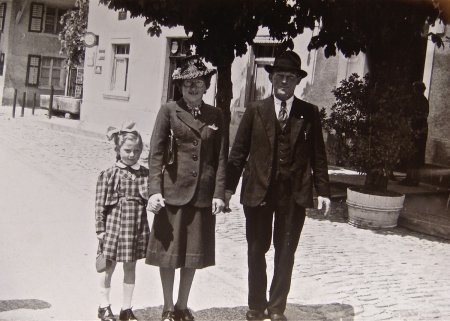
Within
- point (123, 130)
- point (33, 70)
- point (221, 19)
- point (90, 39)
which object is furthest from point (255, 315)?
point (33, 70)

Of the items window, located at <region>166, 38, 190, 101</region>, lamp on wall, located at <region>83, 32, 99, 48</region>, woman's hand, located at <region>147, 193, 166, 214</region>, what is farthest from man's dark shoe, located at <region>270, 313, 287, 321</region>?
lamp on wall, located at <region>83, 32, 99, 48</region>

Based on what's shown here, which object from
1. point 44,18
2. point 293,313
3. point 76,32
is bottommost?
point 293,313

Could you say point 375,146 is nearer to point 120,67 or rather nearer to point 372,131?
point 372,131

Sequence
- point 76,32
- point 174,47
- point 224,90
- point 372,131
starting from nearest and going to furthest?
point 224,90 → point 372,131 → point 174,47 → point 76,32

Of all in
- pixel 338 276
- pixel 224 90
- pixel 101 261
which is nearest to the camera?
pixel 101 261

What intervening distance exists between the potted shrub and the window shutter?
2836 cm

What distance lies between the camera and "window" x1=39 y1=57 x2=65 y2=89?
110ft

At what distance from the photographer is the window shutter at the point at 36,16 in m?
33.3

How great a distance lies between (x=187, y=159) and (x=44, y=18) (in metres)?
32.3

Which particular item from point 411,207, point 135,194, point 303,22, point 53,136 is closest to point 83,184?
point 303,22

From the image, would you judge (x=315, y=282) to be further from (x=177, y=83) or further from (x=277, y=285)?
(x=177, y=83)

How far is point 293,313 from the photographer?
450cm

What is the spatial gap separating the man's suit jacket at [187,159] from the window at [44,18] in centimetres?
3172

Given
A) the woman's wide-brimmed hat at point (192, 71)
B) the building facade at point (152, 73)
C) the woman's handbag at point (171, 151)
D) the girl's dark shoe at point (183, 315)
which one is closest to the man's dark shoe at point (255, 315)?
the girl's dark shoe at point (183, 315)
